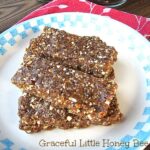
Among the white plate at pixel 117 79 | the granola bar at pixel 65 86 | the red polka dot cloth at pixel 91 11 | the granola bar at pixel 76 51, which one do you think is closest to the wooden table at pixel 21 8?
the red polka dot cloth at pixel 91 11

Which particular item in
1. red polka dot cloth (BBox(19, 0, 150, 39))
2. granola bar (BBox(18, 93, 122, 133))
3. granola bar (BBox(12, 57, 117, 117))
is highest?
red polka dot cloth (BBox(19, 0, 150, 39))

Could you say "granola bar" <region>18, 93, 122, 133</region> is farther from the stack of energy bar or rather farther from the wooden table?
the wooden table

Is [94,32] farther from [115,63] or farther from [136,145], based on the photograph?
[136,145]

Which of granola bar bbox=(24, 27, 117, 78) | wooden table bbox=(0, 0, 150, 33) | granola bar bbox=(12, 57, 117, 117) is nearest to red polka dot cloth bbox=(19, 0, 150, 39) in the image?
wooden table bbox=(0, 0, 150, 33)

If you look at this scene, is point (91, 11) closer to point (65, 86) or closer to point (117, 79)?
point (117, 79)

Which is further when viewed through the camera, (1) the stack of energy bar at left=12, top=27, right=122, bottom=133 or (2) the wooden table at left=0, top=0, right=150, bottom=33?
(2) the wooden table at left=0, top=0, right=150, bottom=33

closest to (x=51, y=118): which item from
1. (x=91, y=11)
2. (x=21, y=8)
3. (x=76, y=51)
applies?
(x=76, y=51)
